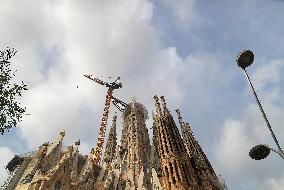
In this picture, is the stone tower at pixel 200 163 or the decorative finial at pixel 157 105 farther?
the decorative finial at pixel 157 105

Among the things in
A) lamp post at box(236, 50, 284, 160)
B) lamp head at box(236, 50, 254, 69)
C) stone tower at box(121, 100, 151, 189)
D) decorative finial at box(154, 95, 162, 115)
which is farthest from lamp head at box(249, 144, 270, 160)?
stone tower at box(121, 100, 151, 189)

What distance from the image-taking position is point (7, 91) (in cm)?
1326

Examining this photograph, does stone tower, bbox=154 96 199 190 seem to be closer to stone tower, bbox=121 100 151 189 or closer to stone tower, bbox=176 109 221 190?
stone tower, bbox=176 109 221 190

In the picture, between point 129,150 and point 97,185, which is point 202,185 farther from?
point 129,150

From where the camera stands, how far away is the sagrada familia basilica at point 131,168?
2660cm

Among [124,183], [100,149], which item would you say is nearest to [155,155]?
[100,149]

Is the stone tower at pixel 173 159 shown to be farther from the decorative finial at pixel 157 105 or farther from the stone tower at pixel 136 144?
the stone tower at pixel 136 144

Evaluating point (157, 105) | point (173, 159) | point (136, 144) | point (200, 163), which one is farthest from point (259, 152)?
point (136, 144)

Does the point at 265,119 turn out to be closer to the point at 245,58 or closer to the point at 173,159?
the point at 245,58

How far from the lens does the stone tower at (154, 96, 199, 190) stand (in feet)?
84.0

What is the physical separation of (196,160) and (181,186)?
424 inches

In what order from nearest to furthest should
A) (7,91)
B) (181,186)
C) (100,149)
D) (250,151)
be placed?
(250,151)
(7,91)
(181,186)
(100,149)

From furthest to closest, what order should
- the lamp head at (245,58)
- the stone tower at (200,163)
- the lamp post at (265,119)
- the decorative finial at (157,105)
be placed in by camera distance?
the decorative finial at (157,105)
the stone tower at (200,163)
the lamp head at (245,58)
the lamp post at (265,119)

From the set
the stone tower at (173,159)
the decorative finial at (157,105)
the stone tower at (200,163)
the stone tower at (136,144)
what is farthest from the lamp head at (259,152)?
the stone tower at (136,144)
